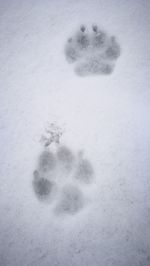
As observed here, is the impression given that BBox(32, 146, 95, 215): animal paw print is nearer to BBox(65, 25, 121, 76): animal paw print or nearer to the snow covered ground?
the snow covered ground

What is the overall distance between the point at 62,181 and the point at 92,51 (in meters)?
0.74

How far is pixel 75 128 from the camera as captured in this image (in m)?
1.25

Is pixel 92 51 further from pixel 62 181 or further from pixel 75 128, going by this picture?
pixel 62 181

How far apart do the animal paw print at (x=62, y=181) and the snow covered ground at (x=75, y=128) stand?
4 centimetres

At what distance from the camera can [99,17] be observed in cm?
129

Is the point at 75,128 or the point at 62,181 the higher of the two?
the point at 75,128

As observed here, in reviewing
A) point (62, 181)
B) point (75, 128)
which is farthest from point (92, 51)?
point (62, 181)

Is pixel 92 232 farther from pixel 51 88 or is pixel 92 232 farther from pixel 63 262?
pixel 51 88

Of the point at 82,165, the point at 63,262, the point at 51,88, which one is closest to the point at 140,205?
the point at 82,165

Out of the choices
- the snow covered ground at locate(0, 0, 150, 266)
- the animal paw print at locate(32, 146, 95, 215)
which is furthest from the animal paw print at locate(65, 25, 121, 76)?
the animal paw print at locate(32, 146, 95, 215)

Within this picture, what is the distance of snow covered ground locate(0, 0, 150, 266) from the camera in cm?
117

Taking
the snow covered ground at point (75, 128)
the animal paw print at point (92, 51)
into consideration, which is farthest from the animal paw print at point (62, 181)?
the animal paw print at point (92, 51)

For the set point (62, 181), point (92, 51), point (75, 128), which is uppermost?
point (92, 51)

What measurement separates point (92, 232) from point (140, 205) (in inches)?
12.0
